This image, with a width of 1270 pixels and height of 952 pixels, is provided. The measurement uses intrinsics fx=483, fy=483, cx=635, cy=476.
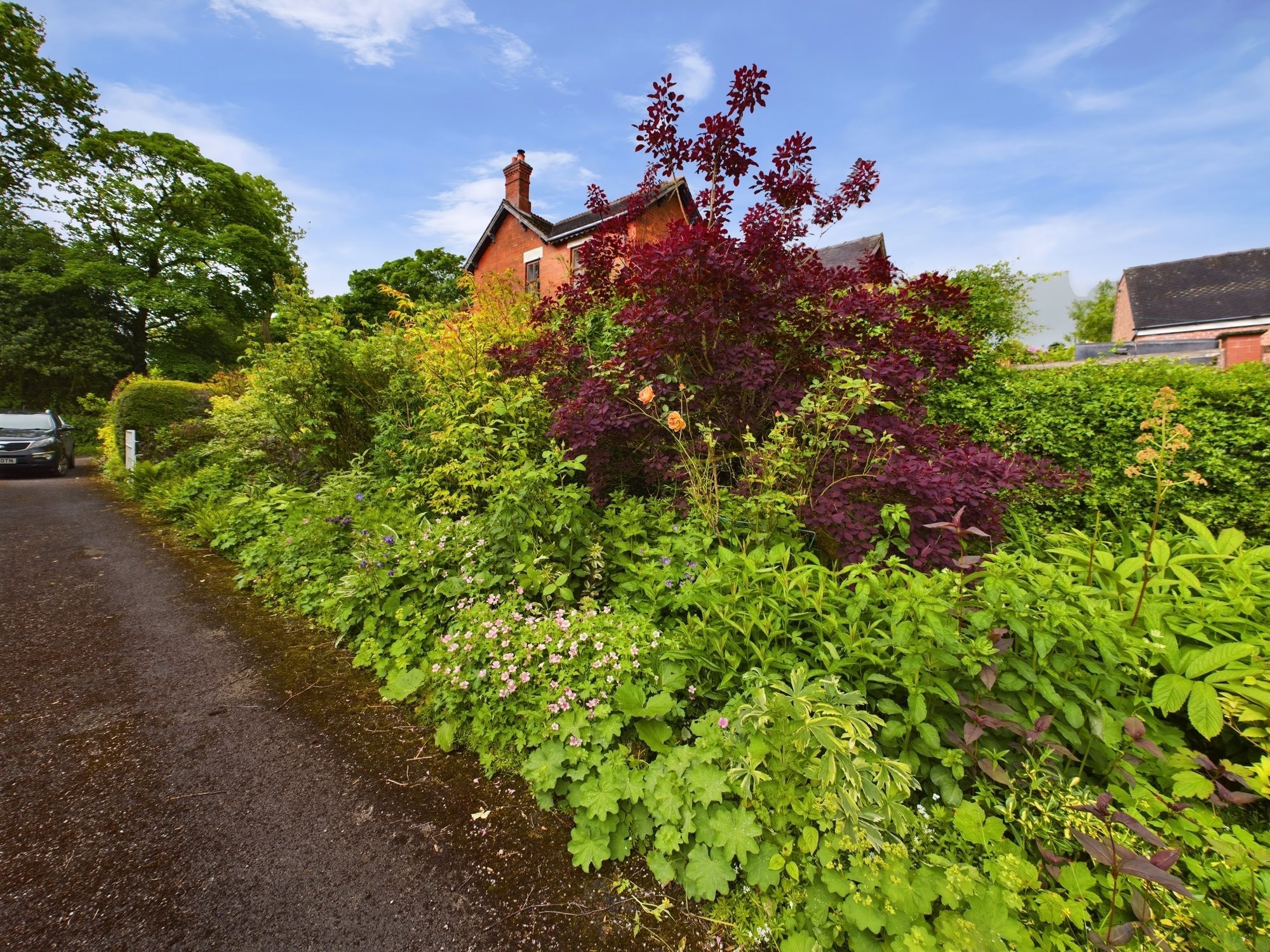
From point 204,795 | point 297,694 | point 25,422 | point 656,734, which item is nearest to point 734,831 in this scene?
point 656,734

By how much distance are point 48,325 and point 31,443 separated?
1215cm

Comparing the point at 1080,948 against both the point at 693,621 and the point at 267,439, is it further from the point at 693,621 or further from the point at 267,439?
the point at 267,439

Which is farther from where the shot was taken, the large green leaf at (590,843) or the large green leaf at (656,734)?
the large green leaf at (656,734)

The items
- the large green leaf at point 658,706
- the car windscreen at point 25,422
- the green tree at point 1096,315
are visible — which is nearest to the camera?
the large green leaf at point 658,706

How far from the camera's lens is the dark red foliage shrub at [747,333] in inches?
109

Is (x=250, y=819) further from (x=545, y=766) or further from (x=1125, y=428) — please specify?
(x=1125, y=428)

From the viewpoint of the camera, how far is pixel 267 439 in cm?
558

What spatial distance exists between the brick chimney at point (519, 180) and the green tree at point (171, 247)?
32.0ft

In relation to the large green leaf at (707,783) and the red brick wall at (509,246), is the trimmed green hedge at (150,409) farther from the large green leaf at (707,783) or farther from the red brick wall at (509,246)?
the red brick wall at (509,246)

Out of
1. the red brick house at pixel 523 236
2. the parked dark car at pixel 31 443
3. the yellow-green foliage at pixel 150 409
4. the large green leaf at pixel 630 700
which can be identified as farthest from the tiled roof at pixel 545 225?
the large green leaf at pixel 630 700

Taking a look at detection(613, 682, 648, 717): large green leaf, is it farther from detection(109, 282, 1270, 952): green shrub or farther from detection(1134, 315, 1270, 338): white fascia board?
detection(1134, 315, 1270, 338): white fascia board

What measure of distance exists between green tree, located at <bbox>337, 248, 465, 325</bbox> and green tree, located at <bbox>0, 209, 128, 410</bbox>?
37.4 ft

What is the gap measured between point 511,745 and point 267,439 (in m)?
5.34

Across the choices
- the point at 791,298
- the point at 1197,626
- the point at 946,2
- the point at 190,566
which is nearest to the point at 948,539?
the point at 1197,626
